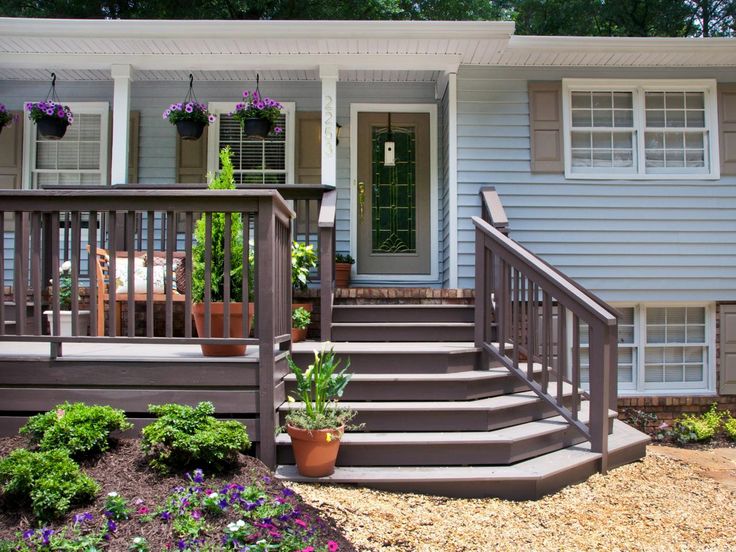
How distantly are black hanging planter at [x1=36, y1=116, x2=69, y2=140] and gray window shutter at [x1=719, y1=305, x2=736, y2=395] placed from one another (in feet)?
24.0

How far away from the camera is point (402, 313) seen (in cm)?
566

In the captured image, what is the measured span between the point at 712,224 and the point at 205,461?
6.08 meters

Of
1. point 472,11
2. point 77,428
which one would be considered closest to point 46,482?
point 77,428

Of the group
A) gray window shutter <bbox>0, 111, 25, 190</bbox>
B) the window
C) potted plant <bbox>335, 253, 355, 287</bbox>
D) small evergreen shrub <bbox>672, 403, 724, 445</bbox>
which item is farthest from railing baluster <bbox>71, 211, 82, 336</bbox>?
small evergreen shrub <bbox>672, 403, 724, 445</bbox>

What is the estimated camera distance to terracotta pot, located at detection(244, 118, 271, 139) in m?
6.72

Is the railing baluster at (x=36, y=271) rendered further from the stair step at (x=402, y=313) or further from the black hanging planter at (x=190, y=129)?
the black hanging planter at (x=190, y=129)

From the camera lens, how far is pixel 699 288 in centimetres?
700

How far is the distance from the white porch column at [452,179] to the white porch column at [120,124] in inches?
131

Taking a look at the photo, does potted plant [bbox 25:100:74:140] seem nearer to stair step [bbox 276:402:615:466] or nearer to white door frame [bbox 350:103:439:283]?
white door frame [bbox 350:103:439:283]

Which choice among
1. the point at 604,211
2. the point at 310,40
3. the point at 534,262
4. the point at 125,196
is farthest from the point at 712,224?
the point at 125,196

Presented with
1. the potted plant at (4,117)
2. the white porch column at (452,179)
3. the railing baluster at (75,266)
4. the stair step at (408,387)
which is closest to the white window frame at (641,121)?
the white porch column at (452,179)

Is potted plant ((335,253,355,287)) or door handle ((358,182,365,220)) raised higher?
door handle ((358,182,365,220))

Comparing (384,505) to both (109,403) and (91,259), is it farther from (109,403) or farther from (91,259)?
(91,259)

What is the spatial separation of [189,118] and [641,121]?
15.9 ft
